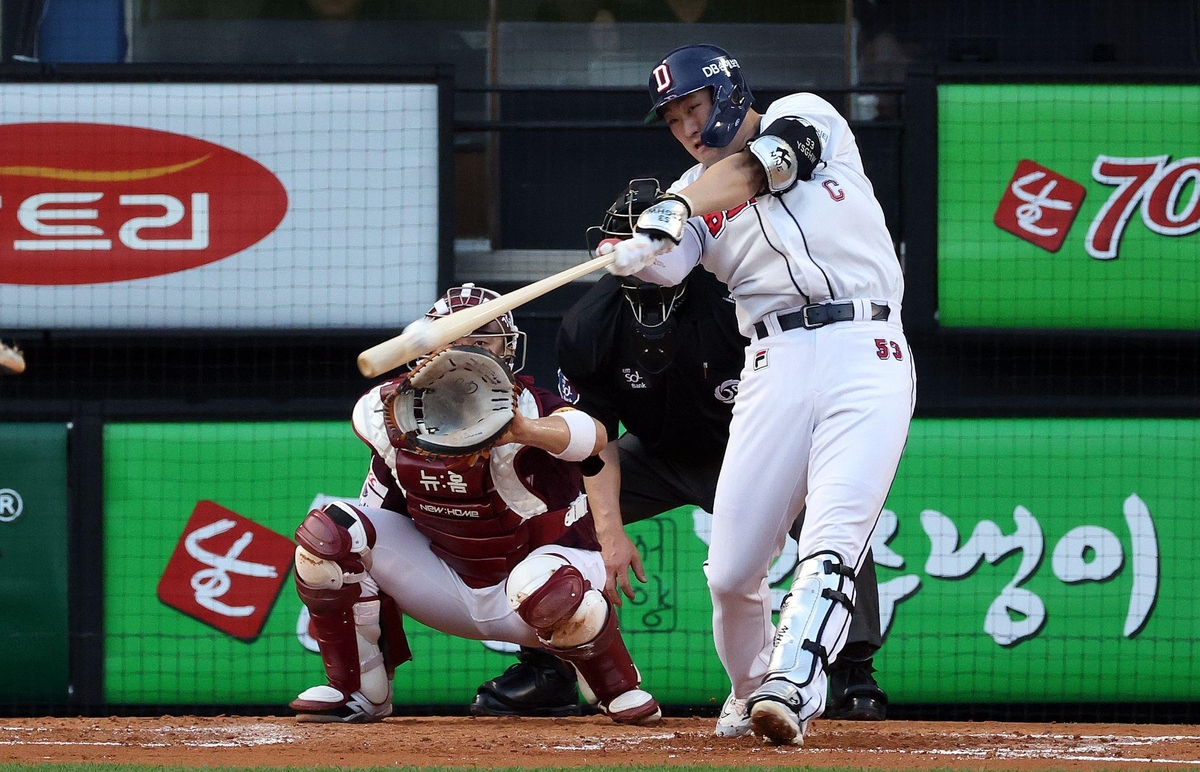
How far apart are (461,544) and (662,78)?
4.65ft

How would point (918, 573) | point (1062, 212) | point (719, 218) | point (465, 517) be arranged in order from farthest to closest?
point (1062, 212) < point (918, 573) < point (465, 517) < point (719, 218)

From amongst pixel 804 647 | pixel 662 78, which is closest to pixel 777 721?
pixel 804 647

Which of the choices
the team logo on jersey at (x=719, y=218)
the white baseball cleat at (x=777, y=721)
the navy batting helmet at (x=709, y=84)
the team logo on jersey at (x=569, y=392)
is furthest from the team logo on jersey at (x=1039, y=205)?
the white baseball cleat at (x=777, y=721)

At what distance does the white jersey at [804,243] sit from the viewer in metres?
3.75

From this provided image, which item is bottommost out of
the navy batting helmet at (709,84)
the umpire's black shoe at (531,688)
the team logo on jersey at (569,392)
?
the umpire's black shoe at (531,688)

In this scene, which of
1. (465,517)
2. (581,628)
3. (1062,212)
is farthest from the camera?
(1062,212)

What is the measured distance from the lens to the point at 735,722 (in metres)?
4.07

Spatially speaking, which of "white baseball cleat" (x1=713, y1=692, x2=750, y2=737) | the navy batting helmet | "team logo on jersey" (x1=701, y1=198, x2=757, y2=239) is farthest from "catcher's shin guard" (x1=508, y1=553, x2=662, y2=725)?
the navy batting helmet

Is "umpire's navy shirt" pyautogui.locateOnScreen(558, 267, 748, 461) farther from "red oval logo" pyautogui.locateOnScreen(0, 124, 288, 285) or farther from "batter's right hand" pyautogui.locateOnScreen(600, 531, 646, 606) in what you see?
"red oval logo" pyautogui.locateOnScreen(0, 124, 288, 285)

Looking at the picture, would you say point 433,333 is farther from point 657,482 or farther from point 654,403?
point 657,482

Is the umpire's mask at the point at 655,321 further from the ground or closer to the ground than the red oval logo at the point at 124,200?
closer to the ground

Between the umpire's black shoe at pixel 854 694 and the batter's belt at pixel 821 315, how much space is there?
148 centimetres

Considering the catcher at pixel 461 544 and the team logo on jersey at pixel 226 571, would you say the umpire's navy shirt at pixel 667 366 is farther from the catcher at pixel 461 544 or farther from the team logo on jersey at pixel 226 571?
the team logo on jersey at pixel 226 571

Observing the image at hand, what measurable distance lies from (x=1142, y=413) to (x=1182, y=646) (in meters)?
0.92
